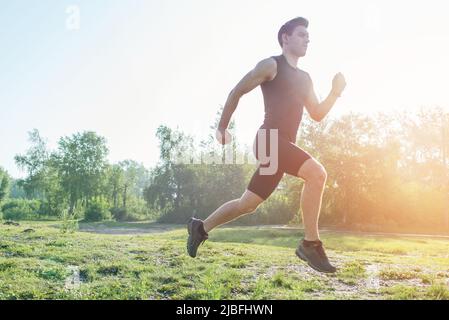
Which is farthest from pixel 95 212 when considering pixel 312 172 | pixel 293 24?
pixel 312 172

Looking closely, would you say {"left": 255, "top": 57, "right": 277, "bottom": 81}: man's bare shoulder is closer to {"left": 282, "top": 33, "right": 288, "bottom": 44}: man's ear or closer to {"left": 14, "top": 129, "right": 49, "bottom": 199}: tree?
{"left": 282, "top": 33, "right": 288, "bottom": 44}: man's ear

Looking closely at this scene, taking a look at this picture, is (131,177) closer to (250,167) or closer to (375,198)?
(250,167)

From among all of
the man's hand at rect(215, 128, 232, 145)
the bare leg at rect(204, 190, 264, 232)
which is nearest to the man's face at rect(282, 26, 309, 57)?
the man's hand at rect(215, 128, 232, 145)

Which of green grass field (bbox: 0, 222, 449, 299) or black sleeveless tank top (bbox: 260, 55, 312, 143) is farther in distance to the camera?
green grass field (bbox: 0, 222, 449, 299)

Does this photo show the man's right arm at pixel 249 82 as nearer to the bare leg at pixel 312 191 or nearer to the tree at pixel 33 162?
the bare leg at pixel 312 191

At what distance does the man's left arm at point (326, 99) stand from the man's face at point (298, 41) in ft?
1.46

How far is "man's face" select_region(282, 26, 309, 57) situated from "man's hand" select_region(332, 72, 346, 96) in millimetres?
512

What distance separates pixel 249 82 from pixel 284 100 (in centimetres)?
46

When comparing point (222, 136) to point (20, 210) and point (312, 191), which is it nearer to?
point (312, 191)

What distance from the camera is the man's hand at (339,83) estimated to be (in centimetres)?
515

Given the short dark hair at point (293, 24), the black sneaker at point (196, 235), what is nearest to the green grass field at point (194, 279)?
the black sneaker at point (196, 235)

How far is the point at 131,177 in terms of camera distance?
80500 mm

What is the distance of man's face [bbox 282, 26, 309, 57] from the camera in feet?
16.6
